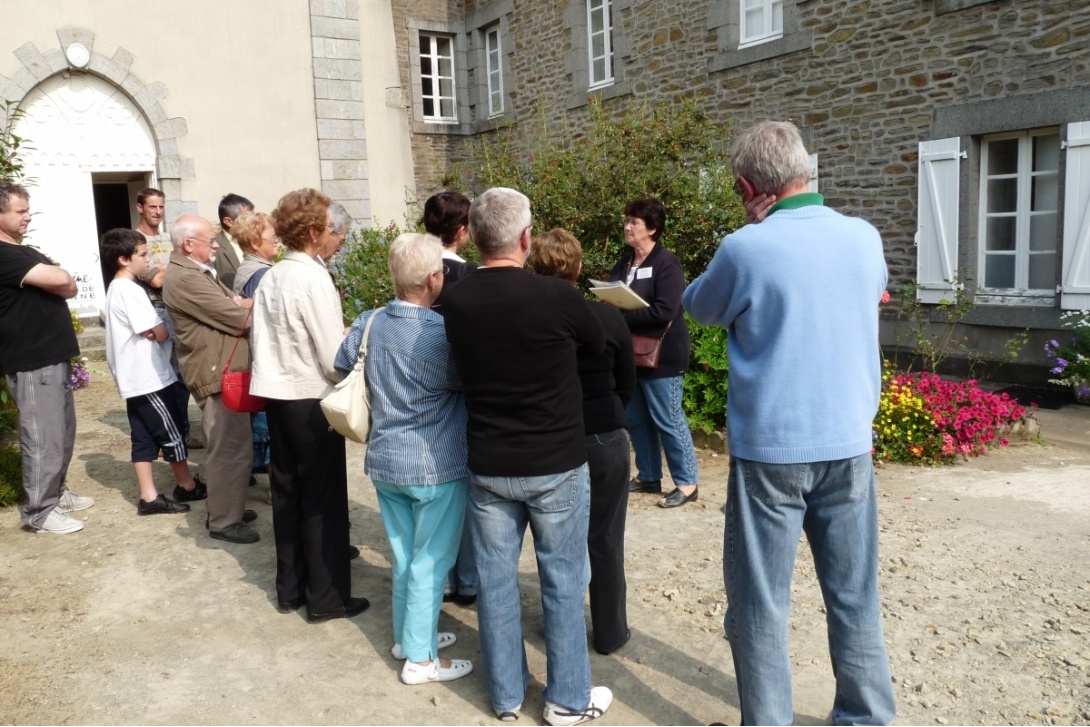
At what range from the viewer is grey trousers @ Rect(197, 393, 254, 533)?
15.4ft

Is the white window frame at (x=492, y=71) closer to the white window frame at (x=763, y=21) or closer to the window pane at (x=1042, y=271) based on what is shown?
the white window frame at (x=763, y=21)

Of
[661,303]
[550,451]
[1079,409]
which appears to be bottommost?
[1079,409]

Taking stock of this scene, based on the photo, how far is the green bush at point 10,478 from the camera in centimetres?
536

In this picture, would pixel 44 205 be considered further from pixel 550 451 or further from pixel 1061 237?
pixel 1061 237

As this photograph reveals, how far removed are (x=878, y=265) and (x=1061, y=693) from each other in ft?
5.62

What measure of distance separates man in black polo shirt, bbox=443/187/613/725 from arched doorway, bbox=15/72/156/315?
31.6ft

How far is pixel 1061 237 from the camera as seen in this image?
8.48m

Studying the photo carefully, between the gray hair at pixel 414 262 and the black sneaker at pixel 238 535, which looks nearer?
the gray hair at pixel 414 262

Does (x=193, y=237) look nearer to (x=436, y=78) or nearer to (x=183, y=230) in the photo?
A: (x=183, y=230)

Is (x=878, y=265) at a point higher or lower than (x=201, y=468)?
higher

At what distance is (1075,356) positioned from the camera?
26.6 ft

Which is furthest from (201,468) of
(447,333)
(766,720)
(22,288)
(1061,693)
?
(1061,693)

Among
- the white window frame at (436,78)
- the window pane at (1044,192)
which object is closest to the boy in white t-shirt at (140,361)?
the window pane at (1044,192)

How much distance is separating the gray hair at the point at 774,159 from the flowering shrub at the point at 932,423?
4.09 metres
